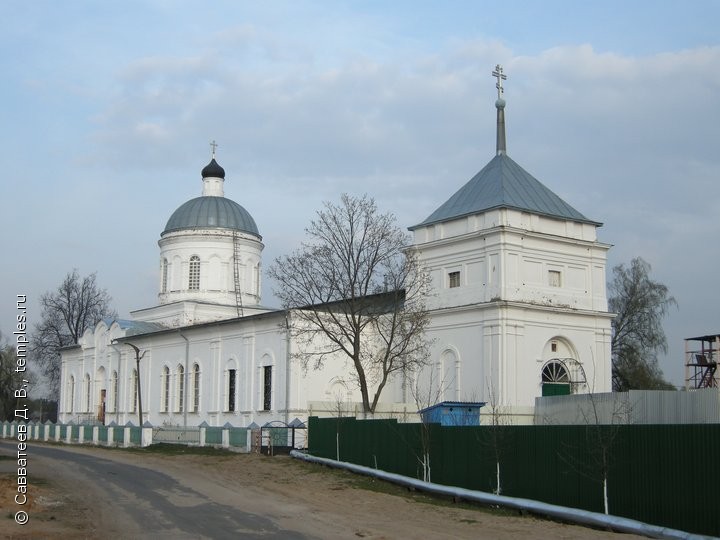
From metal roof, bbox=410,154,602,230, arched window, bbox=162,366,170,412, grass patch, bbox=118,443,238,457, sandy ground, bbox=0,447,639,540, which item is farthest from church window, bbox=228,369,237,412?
sandy ground, bbox=0,447,639,540

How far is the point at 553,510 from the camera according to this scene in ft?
58.4

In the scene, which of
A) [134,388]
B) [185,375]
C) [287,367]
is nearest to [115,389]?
[134,388]

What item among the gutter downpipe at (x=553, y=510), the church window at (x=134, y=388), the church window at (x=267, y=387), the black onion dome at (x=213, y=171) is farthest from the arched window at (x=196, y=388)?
the gutter downpipe at (x=553, y=510)

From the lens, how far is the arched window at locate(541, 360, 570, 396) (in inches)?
1430

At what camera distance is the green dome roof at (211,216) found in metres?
53.6

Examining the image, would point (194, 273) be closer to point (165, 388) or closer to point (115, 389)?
point (165, 388)

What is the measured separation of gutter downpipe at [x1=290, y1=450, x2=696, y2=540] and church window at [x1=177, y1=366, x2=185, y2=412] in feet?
81.4

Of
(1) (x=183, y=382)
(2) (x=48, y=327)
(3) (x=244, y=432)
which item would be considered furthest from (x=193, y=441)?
(2) (x=48, y=327)

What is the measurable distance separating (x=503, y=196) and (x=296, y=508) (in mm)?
20386

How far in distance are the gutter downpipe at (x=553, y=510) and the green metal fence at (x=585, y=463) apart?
1.49 ft

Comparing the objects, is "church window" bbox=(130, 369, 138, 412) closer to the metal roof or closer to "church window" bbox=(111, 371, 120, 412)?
"church window" bbox=(111, 371, 120, 412)

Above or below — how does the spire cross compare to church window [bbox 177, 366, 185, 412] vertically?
above

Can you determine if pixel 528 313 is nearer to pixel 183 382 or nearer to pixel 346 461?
pixel 346 461

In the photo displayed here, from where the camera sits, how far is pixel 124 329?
5425cm
